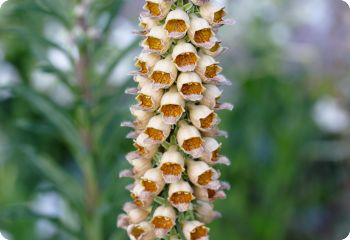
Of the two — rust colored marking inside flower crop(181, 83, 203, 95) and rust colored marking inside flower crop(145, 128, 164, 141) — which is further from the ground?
rust colored marking inside flower crop(181, 83, 203, 95)

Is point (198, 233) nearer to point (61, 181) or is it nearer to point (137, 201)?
point (137, 201)

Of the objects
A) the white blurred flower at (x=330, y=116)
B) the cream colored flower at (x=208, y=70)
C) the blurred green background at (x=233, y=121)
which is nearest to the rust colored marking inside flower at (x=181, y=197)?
the cream colored flower at (x=208, y=70)

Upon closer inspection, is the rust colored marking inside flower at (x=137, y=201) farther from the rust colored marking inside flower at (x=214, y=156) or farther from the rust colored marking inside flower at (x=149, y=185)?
the rust colored marking inside flower at (x=214, y=156)

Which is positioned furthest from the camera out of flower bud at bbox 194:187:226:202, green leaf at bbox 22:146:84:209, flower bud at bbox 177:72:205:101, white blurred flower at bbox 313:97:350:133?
white blurred flower at bbox 313:97:350:133

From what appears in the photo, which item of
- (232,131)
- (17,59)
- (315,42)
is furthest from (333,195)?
(17,59)

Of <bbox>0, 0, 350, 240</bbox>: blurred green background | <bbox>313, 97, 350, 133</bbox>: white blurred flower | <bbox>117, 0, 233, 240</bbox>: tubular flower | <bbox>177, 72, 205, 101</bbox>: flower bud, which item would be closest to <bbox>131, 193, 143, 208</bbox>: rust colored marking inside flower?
<bbox>117, 0, 233, 240</bbox>: tubular flower

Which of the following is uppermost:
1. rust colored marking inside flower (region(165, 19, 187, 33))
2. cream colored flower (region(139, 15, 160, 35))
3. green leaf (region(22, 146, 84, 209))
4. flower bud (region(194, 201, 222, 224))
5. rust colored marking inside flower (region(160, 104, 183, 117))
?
green leaf (region(22, 146, 84, 209))

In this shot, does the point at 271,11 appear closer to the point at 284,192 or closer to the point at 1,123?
the point at 284,192

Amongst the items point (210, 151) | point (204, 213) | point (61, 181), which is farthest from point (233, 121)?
point (210, 151)

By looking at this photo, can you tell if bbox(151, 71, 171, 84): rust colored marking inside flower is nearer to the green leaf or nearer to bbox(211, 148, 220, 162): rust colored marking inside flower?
bbox(211, 148, 220, 162): rust colored marking inside flower
